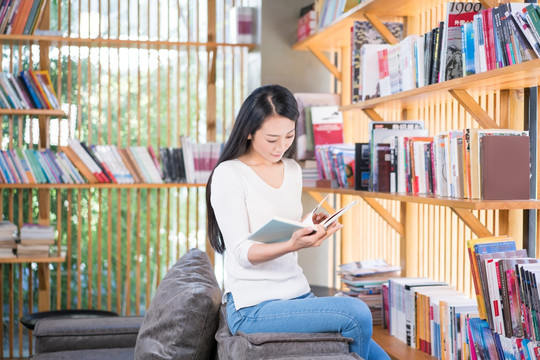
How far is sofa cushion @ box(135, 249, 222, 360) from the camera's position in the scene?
2.51 metres

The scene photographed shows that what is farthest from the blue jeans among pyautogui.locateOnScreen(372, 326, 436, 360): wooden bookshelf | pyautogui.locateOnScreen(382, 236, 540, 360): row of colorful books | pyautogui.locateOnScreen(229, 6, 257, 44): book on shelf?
pyautogui.locateOnScreen(229, 6, 257, 44): book on shelf

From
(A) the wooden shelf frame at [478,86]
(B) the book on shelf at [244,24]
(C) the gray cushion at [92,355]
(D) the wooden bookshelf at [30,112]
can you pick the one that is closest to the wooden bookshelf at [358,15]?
(A) the wooden shelf frame at [478,86]

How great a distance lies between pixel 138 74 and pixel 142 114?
0.27 metres

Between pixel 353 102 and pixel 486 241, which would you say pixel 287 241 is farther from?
pixel 353 102

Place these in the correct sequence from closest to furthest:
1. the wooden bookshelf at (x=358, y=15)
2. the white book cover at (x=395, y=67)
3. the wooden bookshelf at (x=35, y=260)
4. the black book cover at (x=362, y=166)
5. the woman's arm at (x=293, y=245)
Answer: the woman's arm at (x=293, y=245), the white book cover at (x=395, y=67), the wooden bookshelf at (x=358, y=15), the black book cover at (x=362, y=166), the wooden bookshelf at (x=35, y=260)

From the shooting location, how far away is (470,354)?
8.18 feet

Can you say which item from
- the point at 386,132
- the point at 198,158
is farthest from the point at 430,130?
the point at 198,158

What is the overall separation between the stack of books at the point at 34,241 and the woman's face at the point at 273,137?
8.04 ft

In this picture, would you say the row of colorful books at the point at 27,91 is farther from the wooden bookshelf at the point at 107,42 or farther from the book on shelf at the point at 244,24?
→ the book on shelf at the point at 244,24

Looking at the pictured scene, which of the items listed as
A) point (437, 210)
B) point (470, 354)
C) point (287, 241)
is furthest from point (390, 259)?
point (287, 241)

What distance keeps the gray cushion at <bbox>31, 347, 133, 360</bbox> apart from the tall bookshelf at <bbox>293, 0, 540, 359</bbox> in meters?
1.08

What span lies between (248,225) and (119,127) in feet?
8.94

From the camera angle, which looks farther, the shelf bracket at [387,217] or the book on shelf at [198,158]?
the book on shelf at [198,158]

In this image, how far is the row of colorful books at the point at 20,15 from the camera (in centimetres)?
452
